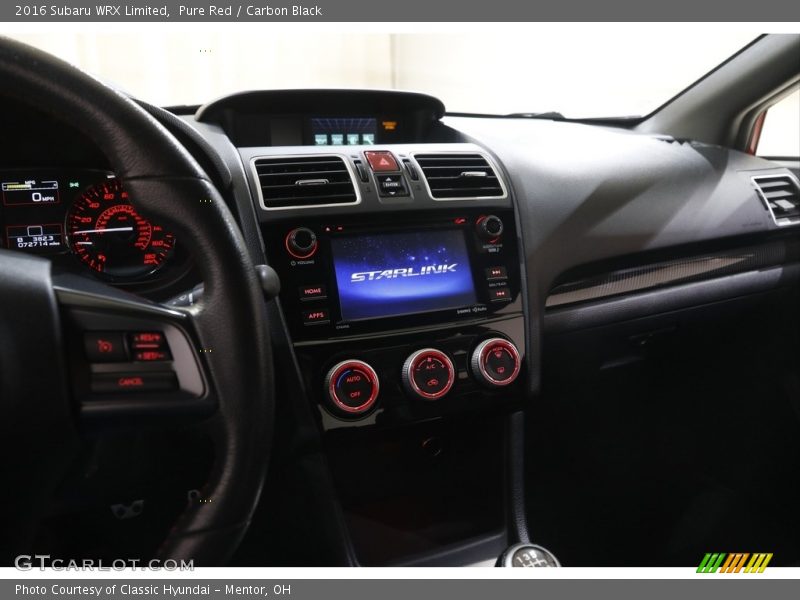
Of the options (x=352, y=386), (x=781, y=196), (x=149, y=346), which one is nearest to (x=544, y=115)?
(x=781, y=196)

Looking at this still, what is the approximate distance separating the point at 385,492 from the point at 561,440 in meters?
0.58

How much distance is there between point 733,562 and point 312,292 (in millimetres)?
1215

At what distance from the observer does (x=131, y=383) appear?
746 mm

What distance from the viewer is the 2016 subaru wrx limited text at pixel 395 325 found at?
0.75 meters

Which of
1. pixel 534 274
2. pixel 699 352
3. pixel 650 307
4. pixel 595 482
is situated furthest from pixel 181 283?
pixel 699 352

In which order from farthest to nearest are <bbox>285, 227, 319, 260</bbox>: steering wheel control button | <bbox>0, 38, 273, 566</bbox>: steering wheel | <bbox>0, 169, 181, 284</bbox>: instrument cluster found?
<bbox>285, 227, 319, 260</bbox>: steering wheel control button < <bbox>0, 169, 181, 284</bbox>: instrument cluster < <bbox>0, 38, 273, 566</bbox>: steering wheel

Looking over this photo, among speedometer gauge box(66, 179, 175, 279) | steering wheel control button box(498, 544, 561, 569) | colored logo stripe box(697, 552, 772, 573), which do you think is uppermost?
speedometer gauge box(66, 179, 175, 279)

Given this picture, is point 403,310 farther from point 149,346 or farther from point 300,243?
point 149,346

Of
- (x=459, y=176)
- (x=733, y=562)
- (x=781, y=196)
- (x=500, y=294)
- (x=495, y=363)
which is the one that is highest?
(x=459, y=176)

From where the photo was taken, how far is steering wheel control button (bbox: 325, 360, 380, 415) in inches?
46.7

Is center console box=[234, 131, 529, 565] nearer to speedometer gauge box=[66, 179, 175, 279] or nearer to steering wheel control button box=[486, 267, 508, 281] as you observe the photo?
steering wheel control button box=[486, 267, 508, 281]

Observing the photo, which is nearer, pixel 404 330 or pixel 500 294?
pixel 404 330

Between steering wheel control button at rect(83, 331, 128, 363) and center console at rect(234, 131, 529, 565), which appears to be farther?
center console at rect(234, 131, 529, 565)

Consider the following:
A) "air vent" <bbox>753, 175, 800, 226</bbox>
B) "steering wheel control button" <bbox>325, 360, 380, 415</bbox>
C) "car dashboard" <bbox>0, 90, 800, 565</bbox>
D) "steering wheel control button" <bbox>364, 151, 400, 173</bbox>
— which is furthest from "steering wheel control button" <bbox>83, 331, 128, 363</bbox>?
"air vent" <bbox>753, 175, 800, 226</bbox>
